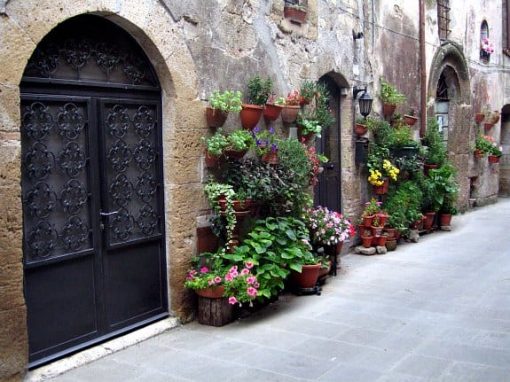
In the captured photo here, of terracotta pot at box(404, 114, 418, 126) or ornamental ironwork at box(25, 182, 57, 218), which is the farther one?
terracotta pot at box(404, 114, 418, 126)

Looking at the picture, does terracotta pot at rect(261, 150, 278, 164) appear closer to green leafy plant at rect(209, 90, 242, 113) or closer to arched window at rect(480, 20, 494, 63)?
green leafy plant at rect(209, 90, 242, 113)

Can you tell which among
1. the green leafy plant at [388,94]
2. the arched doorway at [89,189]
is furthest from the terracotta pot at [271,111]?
the green leafy plant at [388,94]

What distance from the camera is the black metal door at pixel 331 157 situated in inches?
298

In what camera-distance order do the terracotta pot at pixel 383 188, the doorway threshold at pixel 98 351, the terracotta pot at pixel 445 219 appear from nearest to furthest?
the doorway threshold at pixel 98 351, the terracotta pot at pixel 383 188, the terracotta pot at pixel 445 219

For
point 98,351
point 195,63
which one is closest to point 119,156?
point 195,63

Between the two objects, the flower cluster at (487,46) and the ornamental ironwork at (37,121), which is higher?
the flower cluster at (487,46)

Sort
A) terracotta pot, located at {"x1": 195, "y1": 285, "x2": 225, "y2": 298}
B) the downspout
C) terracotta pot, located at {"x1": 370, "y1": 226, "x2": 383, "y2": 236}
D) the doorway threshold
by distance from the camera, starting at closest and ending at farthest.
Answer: the doorway threshold → terracotta pot, located at {"x1": 195, "y1": 285, "x2": 225, "y2": 298} → terracotta pot, located at {"x1": 370, "y1": 226, "x2": 383, "y2": 236} → the downspout

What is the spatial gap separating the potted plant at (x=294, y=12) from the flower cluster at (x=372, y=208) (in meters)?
2.82

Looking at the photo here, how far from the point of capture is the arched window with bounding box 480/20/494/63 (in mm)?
12734

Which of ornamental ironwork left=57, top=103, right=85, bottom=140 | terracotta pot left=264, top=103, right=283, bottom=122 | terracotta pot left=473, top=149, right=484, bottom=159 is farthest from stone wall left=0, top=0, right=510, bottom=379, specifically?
terracotta pot left=473, top=149, right=484, bottom=159

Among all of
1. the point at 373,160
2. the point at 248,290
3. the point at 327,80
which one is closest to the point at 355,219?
the point at 373,160

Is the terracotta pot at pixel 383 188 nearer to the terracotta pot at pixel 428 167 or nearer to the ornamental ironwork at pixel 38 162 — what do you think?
the terracotta pot at pixel 428 167

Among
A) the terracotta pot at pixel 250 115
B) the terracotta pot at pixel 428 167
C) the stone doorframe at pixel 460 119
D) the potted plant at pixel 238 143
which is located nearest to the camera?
the potted plant at pixel 238 143

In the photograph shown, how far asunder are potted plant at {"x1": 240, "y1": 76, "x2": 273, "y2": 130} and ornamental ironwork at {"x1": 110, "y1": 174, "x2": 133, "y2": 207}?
4.63 feet
